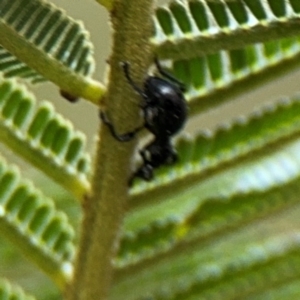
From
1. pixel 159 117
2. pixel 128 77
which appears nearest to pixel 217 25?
pixel 128 77

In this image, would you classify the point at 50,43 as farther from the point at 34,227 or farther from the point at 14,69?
the point at 34,227

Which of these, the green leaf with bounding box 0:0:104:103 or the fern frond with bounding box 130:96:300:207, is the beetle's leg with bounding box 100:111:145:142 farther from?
the fern frond with bounding box 130:96:300:207

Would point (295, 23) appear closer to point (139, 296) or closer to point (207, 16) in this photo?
point (207, 16)

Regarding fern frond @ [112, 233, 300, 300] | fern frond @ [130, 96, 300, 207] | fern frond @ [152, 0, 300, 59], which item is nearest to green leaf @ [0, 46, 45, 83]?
fern frond @ [152, 0, 300, 59]

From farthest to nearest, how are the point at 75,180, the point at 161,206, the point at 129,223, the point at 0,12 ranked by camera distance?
the point at 161,206 < the point at 129,223 < the point at 75,180 < the point at 0,12

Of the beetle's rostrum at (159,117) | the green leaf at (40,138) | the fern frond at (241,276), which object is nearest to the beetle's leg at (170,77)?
the beetle's rostrum at (159,117)

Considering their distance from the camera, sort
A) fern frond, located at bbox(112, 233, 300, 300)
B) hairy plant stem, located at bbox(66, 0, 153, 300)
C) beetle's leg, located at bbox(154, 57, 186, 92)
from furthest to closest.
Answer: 1. fern frond, located at bbox(112, 233, 300, 300)
2. beetle's leg, located at bbox(154, 57, 186, 92)
3. hairy plant stem, located at bbox(66, 0, 153, 300)

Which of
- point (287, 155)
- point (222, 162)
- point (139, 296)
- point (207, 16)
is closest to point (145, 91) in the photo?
point (207, 16)
